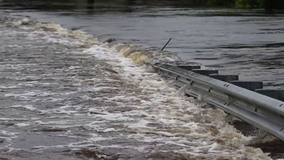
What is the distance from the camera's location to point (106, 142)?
7.19m

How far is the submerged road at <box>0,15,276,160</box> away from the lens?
22.2 ft

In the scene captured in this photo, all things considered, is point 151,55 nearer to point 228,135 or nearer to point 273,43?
point 273,43

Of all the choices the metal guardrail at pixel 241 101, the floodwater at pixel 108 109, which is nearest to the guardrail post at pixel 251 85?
the metal guardrail at pixel 241 101

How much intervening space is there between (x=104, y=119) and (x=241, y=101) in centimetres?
208

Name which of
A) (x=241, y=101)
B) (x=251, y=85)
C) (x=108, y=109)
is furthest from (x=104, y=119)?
(x=251, y=85)

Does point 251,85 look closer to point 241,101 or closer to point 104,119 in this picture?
point 241,101

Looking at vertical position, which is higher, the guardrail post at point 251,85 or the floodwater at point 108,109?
the guardrail post at point 251,85

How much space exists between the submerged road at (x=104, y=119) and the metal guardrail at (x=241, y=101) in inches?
8.6

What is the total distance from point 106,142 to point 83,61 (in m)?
9.72

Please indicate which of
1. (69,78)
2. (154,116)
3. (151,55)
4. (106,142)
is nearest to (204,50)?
(151,55)

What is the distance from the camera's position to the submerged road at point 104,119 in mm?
6766

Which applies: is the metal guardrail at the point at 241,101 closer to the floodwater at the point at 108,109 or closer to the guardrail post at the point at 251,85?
the floodwater at the point at 108,109

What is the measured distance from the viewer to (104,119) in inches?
336

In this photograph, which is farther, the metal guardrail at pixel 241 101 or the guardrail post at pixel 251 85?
the guardrail post at pixel 251 85
